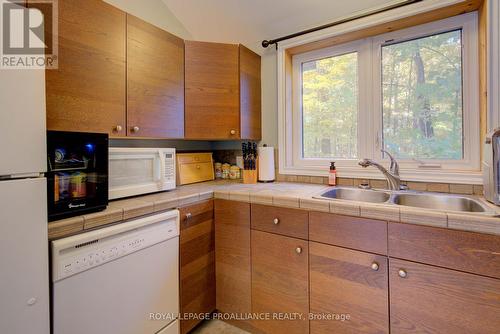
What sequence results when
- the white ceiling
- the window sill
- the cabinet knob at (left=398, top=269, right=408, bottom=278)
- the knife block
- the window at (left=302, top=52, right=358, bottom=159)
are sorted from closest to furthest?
the cabinet knob at (left=398, top=269, right=408, bottom=278), the window sill, the white ceiling, the window at (left=302, top=52, right=358, bottom=159), the knife block

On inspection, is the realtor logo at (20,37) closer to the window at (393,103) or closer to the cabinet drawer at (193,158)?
the cabinet drawer at (193,158)

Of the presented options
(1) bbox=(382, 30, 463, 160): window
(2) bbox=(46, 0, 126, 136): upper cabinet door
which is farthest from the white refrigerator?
(1) bbox=(382, 30, 463, 160): window

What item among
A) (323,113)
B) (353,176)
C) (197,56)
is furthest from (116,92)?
(353,176)

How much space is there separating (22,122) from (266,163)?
4.87ft

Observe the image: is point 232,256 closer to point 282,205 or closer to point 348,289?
point 282,205

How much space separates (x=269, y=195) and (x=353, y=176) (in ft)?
2.31

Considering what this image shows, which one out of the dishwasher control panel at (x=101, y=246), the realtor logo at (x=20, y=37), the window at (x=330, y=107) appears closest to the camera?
the realtor logo at (x=20, y=37)

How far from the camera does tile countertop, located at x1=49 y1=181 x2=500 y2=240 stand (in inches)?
38.6

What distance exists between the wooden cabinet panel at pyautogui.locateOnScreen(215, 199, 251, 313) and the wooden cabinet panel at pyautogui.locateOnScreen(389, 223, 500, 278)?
813 mm

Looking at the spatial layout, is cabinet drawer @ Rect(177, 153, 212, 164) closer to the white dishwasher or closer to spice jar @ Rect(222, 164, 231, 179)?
spice jar @ Rect(222, 164, 231, 179)

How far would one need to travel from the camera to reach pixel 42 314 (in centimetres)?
88

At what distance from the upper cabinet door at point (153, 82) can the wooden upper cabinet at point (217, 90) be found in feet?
0.27

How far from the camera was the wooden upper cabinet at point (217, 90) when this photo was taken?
5.88 feet

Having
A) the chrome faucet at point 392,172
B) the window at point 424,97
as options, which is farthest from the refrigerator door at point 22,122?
the window at point 424,97
